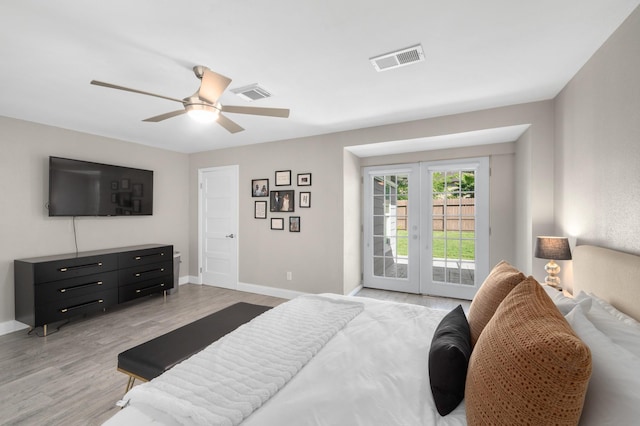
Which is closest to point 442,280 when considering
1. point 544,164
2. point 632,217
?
point 544,164

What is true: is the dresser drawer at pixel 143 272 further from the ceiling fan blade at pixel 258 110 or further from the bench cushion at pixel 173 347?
the ceiling fan blade at pixel 258 110

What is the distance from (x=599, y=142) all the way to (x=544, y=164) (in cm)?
98

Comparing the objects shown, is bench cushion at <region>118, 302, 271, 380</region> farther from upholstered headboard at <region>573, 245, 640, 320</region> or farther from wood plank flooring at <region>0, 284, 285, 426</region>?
upholstered headboard at <region>573, 245, 640, 320</region>

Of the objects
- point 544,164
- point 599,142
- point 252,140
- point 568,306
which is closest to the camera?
point 568,306

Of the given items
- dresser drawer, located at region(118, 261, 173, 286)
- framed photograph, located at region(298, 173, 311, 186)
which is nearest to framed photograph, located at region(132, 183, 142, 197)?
dresser drawer, located at region(118, 261, 173, 286)

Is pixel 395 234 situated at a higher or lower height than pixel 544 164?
lower

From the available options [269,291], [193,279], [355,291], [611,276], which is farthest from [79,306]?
[611,276]

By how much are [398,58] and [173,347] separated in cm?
257

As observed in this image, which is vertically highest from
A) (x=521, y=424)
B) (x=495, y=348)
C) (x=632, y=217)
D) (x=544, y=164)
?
(x=544, y=164)

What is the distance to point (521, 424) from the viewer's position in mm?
733

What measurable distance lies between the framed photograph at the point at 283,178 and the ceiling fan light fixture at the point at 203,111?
2250 mm

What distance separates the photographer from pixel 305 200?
4.41 metres

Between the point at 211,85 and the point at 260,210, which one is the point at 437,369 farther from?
the point at 260,210

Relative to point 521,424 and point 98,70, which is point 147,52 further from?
point 521,424
